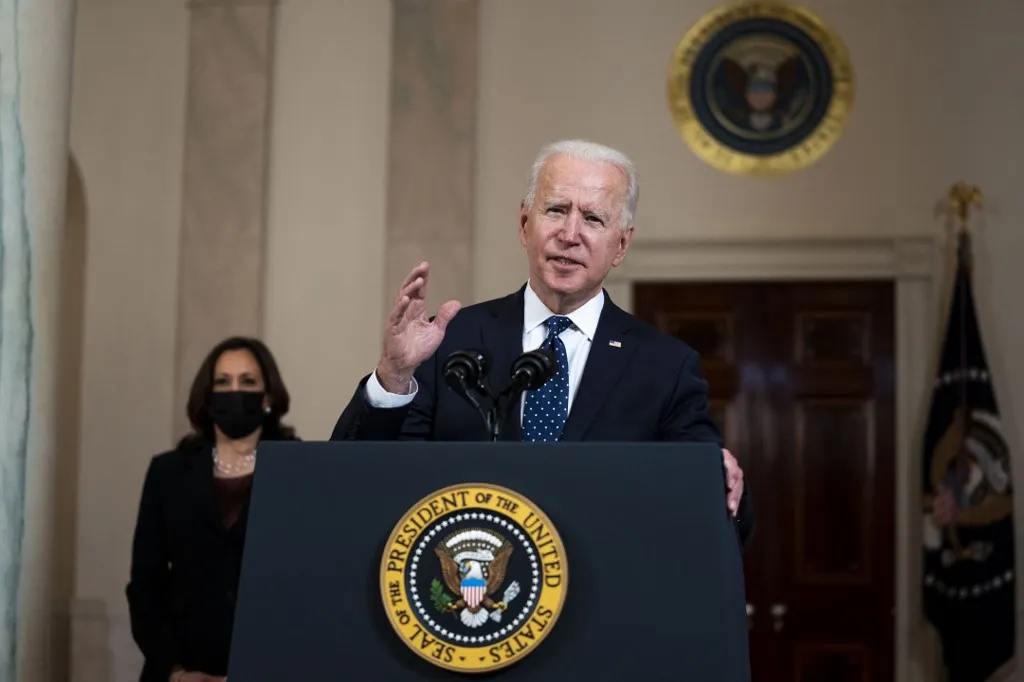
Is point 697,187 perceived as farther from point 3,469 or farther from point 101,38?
point 3,469

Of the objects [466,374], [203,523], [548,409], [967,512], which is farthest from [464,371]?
[967,512]

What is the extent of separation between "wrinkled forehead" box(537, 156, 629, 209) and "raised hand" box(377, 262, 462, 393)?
0.43 m

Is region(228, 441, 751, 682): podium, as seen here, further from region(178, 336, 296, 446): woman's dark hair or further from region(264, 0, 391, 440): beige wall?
region(264, 0, 391, 440): beige wall

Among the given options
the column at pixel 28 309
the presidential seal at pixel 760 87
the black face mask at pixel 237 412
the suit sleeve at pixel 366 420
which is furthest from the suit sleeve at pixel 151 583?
the presidential seal at pixel 760 87

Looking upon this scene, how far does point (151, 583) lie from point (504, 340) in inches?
89.4

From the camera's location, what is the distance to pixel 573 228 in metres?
2.60

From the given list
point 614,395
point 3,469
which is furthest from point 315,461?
point 3,469

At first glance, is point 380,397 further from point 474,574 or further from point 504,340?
point 474,574

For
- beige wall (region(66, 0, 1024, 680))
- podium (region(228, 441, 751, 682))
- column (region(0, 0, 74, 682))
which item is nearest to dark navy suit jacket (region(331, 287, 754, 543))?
podium (region(228, 441, 751, 682))

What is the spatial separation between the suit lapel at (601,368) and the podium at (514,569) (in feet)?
1.81

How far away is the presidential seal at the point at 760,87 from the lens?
720cm

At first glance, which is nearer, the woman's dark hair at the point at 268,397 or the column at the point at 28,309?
the column at the point at 28,309

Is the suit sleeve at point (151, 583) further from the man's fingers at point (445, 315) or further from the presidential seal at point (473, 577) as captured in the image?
the presidential seal at point (473, 577)

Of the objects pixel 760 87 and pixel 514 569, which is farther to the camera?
pixel 760 87
